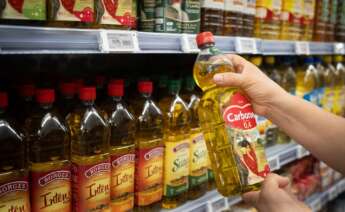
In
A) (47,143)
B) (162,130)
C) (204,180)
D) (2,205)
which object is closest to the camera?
(2,205)

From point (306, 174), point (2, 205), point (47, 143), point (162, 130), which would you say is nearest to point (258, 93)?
point (162, 130)

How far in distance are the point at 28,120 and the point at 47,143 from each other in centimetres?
9

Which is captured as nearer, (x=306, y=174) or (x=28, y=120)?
(x=28, y=120)

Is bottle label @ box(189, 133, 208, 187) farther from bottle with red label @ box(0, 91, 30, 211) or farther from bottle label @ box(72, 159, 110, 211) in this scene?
→ bottle with red label @ box(0, 91, 30, 211)

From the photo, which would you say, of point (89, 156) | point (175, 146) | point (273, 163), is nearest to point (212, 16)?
point (175, 146)

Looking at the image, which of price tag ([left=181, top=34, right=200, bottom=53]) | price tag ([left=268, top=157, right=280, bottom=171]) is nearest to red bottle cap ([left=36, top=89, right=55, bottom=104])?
price tag ([left=181, top=34, right=200, bottom=53])

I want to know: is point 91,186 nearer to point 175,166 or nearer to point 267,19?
point 175,166

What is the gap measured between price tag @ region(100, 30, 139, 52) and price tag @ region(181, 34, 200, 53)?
0.21 meters

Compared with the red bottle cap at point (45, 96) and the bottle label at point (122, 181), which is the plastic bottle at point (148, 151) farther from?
the red bottle cap at point (45, 96)

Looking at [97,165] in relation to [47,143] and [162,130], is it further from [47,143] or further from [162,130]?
[162,130]

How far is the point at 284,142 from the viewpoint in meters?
2.28

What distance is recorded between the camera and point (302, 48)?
6.53 feet

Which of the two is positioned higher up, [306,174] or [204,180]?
[204,180]

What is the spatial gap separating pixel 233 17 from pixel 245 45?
13 centimetres
